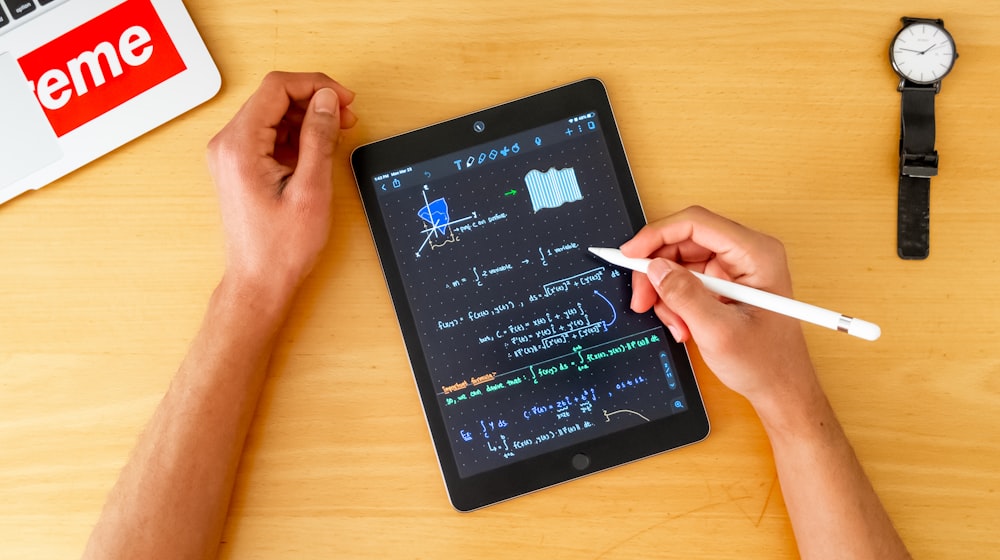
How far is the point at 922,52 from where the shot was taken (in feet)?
2.91

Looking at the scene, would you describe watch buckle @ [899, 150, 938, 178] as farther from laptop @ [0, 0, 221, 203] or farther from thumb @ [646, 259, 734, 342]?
laptop @ [0, 0, 221, 203]

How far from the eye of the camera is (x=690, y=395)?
2.84 feet

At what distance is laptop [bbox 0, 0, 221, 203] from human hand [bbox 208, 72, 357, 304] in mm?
122

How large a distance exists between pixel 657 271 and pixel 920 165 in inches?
13.4

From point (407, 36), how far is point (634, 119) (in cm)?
28

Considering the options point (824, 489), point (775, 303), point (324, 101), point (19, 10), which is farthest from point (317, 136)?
point (824, 489)

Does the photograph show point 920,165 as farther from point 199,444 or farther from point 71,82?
point 71,82

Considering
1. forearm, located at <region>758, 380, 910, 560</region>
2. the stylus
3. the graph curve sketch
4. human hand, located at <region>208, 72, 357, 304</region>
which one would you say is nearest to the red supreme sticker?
human hand, located at <region>208, 72, 357, 304</region>

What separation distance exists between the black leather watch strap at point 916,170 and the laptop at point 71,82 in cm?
84

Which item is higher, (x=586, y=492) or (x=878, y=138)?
(x=878, y=138)

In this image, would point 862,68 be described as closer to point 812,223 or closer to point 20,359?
point 812,223

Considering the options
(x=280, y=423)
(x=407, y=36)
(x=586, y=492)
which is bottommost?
(x=586, y=492)

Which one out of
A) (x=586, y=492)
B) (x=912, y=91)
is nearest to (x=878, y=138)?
(x=912, y=91)

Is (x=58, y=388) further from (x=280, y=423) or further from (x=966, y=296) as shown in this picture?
(x=966, y=296)
